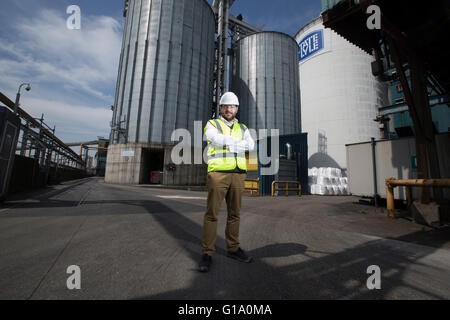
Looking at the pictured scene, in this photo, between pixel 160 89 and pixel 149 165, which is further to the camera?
pixel 149 165

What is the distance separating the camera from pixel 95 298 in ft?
4.95

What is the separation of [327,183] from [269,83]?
2132 centimetres

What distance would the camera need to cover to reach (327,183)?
56.3 ft

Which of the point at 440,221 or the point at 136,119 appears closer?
the point at 440,221

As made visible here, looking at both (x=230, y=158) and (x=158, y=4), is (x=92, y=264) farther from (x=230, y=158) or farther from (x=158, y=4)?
(x=158, y=4)

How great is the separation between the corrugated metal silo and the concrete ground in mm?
21711

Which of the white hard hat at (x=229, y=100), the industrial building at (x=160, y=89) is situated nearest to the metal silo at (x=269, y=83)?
the industrial building at (x=160, y=89)

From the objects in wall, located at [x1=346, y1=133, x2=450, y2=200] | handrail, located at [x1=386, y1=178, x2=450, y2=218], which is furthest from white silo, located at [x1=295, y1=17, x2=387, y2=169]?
handrail, located at [x1=386, y1=178, x2=450, y2=218]

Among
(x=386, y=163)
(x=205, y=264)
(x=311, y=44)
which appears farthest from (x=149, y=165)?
(x=311, y=44)

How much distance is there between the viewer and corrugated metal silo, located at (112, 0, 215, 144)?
79.5 feet

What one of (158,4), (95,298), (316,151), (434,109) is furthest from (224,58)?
(95,298)

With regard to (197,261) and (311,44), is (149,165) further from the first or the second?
(311,44)

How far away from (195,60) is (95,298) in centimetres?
2926

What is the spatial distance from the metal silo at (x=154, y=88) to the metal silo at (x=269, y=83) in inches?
390
